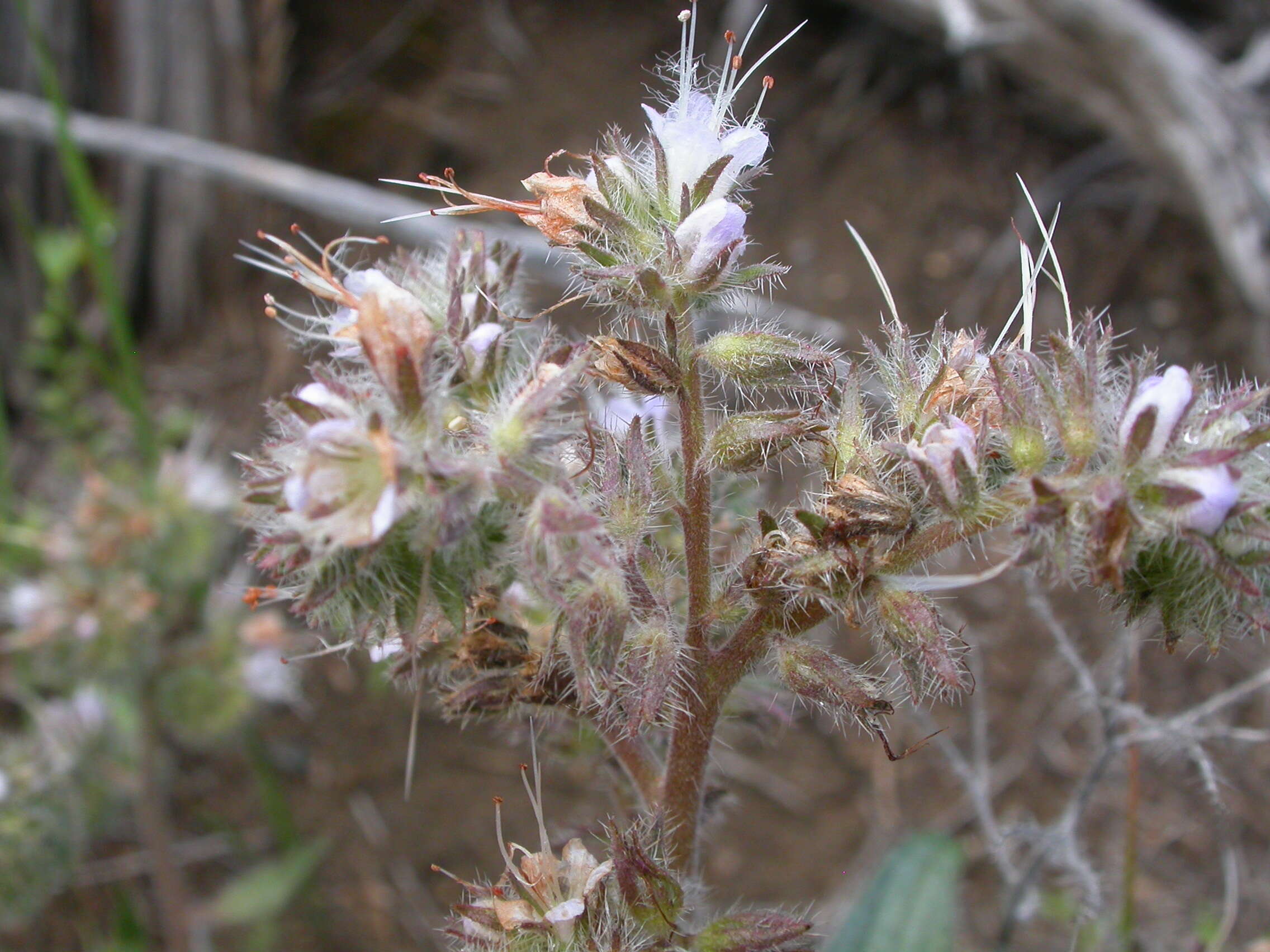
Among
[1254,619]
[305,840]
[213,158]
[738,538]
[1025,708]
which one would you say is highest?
[1254,619]

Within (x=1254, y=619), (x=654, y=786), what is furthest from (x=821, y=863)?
(x=1254, y=619)

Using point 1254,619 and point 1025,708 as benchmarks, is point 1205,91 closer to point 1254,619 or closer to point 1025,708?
point 1025,708

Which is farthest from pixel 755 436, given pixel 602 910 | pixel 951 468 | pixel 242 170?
pixel 242 170

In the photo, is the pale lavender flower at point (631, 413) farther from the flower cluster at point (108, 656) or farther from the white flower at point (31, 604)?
the white flower at point (31, 604)

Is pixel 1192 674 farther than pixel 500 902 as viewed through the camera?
Yes

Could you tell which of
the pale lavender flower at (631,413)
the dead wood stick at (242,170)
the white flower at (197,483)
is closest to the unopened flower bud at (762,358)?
the pale lavender flower at (631,413)

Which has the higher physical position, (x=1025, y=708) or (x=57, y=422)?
(x=1025, y=708)
